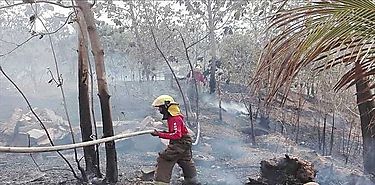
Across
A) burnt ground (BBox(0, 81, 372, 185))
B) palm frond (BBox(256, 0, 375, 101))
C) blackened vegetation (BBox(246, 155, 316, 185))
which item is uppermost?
palm frond (BBox(256, 0, 375, 101))

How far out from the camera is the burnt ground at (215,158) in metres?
7.89

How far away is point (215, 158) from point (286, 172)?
3.86 meters

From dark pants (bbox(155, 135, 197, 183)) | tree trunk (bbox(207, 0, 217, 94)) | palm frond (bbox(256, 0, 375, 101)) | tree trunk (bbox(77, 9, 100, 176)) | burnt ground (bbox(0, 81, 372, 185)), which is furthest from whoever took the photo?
tree trunk (bbox(207, 0, 217, 94))

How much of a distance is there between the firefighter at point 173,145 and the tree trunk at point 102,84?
2.54 feet

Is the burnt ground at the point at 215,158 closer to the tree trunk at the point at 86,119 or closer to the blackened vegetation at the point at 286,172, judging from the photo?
the tree trunk at the point at 86,119

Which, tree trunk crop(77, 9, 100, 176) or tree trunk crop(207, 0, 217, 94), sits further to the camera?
tree trunk crop(207, 0, 217, 94)

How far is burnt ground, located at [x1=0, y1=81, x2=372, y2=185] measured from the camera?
311 inches

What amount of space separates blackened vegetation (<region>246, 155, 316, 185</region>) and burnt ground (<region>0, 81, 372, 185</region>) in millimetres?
1013

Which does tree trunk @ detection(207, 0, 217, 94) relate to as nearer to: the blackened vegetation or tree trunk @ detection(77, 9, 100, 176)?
tree trunk @ detection(77, 9, 100, 176)

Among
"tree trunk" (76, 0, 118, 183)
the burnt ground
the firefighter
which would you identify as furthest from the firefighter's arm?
the burnt ground

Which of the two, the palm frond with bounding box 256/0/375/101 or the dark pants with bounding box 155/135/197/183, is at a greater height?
the palm frond with bounding box 256/0/375/101

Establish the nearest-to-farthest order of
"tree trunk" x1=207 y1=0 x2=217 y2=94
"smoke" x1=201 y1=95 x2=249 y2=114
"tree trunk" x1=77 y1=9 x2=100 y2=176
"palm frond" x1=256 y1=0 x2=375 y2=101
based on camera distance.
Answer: "palm frond" x1=256 y1=0 x2=375 y2=101
"tree trunk" x1=77 y1=9 x2=100 y2=176
"smoke" x1=201 y1=95 x2=249 y2=114
"tree trunk" x1=207 y1=0 x2=217 y2=94

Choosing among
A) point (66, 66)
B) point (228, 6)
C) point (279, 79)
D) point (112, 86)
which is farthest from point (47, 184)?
point (66, 66)

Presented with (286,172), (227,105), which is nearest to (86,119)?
(286,172)
